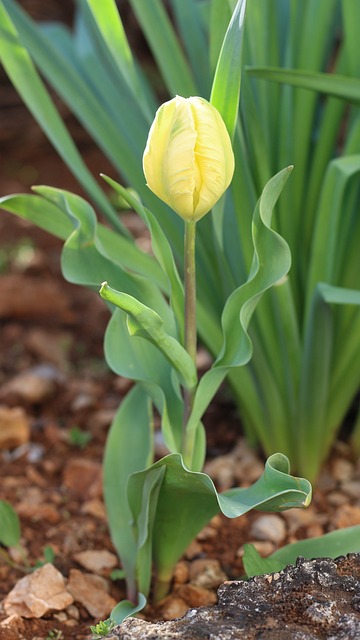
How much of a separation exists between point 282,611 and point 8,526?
58 cm

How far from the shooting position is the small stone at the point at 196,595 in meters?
1.48

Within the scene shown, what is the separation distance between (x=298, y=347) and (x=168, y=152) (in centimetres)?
67

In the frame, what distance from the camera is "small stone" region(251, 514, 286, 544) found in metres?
1.66

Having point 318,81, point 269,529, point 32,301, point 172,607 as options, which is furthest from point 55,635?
point 32,301

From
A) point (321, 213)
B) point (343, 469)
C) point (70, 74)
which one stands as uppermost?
point (70, 74)

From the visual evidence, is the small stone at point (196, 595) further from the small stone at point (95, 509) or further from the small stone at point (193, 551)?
the small stone at point (95, 509)

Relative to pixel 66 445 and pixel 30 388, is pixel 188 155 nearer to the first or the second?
pixel 66 445

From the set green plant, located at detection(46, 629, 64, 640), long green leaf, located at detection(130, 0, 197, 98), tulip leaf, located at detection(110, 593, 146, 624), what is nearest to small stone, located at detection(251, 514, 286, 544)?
tulip leaf, located at detection(110, 593, 146, 624)

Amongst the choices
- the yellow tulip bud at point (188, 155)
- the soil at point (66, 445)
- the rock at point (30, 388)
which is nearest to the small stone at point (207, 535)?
the soil at point (66, 445)

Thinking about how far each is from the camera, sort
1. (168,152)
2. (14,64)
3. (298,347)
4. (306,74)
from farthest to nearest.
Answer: (298,347)
(14,64)
(306,74)
(168,152)

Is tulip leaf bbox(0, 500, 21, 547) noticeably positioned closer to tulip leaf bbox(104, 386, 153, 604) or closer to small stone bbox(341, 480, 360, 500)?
tulip leaf bbox(104, 386, 153, 604)

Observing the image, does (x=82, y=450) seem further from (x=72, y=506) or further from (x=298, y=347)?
(x=298, y=347)

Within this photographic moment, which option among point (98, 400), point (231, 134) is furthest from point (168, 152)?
point (98, 400)

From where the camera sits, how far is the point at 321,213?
1549 mm
